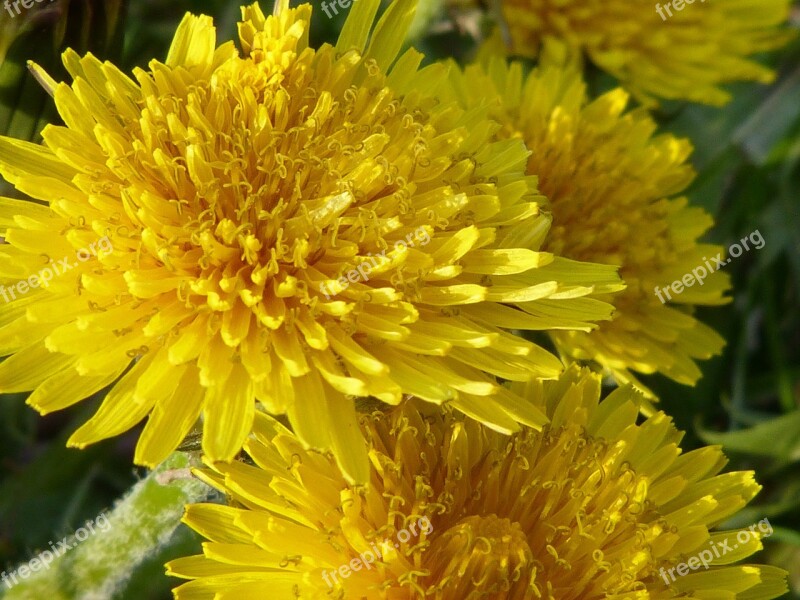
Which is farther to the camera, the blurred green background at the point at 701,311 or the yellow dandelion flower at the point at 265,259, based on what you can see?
→ the blurred green background at the point at 701,311

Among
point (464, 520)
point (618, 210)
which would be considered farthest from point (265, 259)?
point (618, 210)

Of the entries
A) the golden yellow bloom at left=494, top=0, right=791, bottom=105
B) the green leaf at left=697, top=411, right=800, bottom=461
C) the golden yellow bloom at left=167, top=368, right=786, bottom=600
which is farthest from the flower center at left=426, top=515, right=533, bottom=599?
the golden yellow bloom at left=494, top=0, right=791, bottom=105

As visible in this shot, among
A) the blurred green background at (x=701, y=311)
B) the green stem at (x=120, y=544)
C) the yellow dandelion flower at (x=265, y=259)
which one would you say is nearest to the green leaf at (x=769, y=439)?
the blurred green background at (x=701, y=311)

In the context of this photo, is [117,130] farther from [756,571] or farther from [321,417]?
[756,571]

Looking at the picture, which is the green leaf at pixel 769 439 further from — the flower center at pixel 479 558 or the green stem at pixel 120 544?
the green stem at pixel 120 544

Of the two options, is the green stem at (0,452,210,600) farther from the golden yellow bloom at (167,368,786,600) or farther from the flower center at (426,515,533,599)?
the flower center at (426,515,533,599)

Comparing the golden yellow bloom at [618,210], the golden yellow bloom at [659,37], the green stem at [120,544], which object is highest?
the golden yellow bloom at [659,37]

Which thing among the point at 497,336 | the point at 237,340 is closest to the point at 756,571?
the point at 497,336
